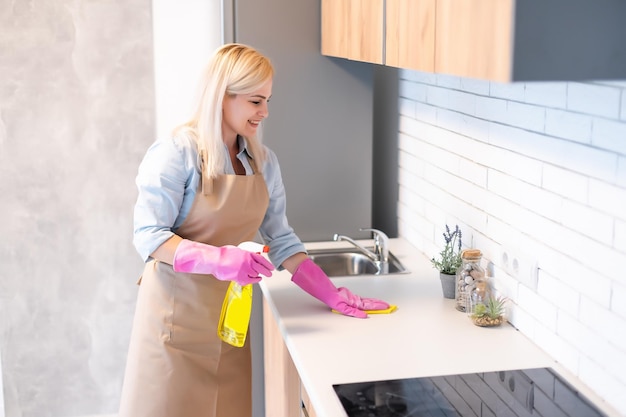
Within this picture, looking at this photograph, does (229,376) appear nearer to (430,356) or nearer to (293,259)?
(293,259)

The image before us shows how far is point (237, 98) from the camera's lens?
8.16 ft

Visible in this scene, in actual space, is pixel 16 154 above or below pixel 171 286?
above

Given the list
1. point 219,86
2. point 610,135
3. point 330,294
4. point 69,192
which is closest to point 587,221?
point 610,135

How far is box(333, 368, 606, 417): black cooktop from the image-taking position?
1872 mm

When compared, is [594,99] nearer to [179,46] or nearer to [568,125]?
[568,125]

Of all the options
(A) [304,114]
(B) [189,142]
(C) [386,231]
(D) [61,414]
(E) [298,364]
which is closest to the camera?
(E) [298,364]

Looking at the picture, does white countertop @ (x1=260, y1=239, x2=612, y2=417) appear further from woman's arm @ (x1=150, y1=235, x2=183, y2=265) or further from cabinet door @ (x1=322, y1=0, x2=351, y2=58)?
cabinet door @ (x1=322, y1=0, x2=351, y2=58)

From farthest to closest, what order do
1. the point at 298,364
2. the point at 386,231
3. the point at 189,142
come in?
1. the point at 386,231
2. the point at 189,142
3. the point at 298,364

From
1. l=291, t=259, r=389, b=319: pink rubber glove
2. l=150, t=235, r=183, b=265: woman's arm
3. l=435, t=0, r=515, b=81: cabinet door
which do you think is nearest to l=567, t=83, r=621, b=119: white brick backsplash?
l=435, t=0, r=515, b=81: cabinet door

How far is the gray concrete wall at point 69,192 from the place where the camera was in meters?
3.66

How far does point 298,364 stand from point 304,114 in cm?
142

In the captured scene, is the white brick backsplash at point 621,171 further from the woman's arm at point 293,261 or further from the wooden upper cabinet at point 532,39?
the woman's arm at point 293,261

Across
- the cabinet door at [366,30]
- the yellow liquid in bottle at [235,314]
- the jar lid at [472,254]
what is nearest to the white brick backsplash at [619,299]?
the jar lid at [472,254]

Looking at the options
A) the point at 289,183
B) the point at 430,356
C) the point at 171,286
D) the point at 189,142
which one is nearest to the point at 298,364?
the point at 430,356
